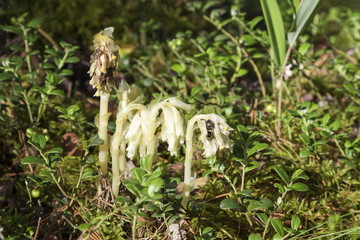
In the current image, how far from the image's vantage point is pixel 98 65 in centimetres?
156

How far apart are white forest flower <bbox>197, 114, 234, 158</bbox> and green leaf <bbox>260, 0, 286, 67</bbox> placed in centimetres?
93

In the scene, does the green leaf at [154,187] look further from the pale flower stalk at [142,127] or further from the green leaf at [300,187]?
the green leaf at [300,187]

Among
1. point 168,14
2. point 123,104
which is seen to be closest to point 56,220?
point 123,104

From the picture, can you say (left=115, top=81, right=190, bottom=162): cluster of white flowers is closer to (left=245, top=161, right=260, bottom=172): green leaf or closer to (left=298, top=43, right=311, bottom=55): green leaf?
(left=245, top=161, right=260, bottom=172): green leaf

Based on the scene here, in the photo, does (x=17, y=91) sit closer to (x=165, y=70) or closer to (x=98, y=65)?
(x=98, y=65)

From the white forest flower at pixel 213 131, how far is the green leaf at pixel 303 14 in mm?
939

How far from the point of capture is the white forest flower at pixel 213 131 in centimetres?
149

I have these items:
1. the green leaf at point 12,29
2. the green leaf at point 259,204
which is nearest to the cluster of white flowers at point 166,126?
the green leaf at point 259,204

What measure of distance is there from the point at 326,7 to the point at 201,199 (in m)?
3.22

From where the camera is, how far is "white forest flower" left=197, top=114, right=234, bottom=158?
1493 millimetres

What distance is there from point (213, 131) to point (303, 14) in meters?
0.98

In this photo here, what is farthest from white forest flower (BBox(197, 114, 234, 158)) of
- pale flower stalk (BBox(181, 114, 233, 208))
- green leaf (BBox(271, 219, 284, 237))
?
green leaf (BBox(271, 219, 284, 237))

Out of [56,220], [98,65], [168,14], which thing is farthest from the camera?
[168,14]

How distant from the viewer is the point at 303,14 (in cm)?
215
